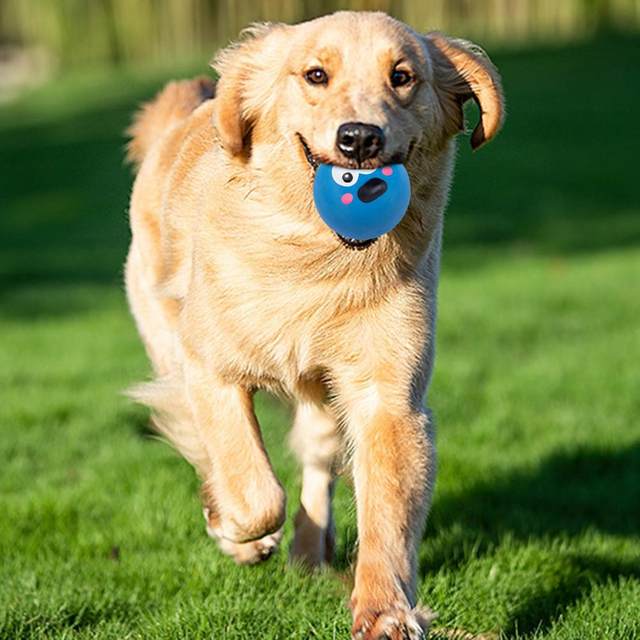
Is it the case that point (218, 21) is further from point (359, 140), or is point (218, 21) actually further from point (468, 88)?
point (359, 140)

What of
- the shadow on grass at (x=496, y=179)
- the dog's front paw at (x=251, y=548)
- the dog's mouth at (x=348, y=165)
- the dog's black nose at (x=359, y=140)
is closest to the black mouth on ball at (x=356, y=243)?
the dog's mouth at (x=348, y=165)

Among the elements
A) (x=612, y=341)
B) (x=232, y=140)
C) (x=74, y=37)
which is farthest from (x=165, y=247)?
(x=74, y=37)

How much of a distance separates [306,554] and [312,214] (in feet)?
4.98

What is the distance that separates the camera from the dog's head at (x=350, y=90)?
3926 millimetres

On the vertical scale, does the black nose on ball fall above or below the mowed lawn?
above

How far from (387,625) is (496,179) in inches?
759

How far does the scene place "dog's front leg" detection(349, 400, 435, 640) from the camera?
377 cm

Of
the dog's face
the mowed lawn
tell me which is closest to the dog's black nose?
the dog's face

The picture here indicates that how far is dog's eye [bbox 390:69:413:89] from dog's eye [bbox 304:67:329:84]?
207 millimetres

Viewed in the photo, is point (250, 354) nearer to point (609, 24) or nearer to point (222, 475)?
point (222, 475)

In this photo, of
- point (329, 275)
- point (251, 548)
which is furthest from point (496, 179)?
point (329, 275)

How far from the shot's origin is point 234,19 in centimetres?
3491

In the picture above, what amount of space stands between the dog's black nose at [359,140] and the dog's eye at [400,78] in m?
0.32

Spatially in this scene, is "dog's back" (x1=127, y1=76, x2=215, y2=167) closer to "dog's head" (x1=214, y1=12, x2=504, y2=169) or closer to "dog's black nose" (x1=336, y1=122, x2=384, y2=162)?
"dog's head" (x1=214, y1=12, x2=504, y2=169)
